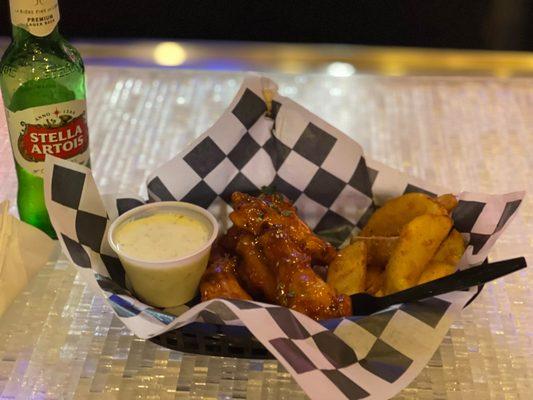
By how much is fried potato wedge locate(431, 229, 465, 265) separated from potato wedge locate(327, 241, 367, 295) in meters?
0.12

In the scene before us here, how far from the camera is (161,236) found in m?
1.19

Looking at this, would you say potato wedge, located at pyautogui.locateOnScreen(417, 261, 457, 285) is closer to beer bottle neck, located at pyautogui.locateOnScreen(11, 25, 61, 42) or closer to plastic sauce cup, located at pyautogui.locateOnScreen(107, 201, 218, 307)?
plastic sauce cup, located at pyautogui.locateOnScreen(107, 201, 218, 307)

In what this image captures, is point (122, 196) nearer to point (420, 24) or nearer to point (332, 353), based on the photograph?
point (332, 353)

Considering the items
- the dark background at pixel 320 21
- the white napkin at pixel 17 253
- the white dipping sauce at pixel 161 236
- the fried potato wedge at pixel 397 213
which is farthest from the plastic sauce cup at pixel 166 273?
the dark background at pixel 320 21

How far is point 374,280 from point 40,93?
66cm

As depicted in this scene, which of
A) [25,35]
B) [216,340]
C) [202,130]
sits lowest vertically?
[202,130]

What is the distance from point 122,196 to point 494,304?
2.15 ft

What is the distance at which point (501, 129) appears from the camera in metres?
1.76

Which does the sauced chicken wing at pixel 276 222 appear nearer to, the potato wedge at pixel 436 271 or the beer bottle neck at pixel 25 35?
the potato wedge at pixel 436 271

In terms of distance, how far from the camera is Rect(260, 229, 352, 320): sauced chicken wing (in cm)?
107

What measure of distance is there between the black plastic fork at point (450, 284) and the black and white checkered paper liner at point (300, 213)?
19 mm

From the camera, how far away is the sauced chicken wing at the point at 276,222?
1.18 metres

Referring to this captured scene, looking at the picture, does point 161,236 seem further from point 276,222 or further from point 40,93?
point 40,93

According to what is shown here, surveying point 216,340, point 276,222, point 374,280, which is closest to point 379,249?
point 374,280
